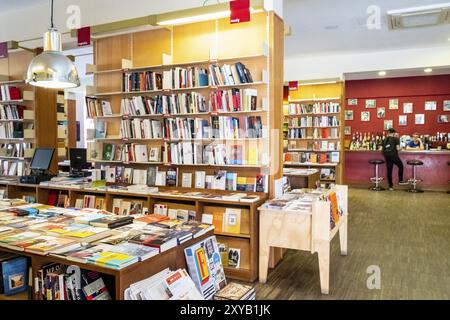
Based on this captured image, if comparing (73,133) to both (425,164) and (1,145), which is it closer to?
(1,145)

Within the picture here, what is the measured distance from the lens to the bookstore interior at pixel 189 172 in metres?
2.43

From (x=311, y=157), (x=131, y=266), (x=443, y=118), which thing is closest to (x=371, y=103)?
(x=443, y=118)

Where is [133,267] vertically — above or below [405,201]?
above

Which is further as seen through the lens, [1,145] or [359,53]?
[359,53]

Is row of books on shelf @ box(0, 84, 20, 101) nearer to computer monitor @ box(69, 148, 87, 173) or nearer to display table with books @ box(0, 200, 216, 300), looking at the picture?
computer monitor @ box(69, 148, 87, 173)

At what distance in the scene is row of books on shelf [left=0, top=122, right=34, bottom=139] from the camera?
6.22 meters

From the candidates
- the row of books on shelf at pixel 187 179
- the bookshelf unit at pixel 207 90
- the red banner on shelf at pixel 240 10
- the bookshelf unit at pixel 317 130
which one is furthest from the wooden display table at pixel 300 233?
the bookshelf unit at pixel 317 130

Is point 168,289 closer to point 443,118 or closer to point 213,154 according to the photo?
point 213,154

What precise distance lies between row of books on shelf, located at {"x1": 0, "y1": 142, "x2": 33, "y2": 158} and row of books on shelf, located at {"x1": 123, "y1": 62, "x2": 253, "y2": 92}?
2.45m

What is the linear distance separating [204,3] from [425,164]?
8.55 m
